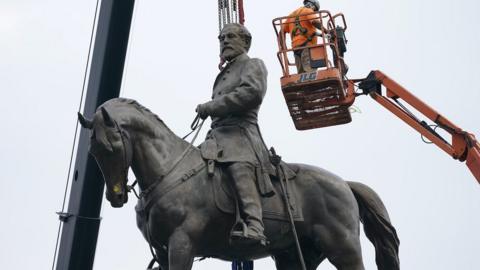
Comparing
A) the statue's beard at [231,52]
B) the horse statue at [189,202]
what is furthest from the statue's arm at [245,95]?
the horse statue at [189,202]

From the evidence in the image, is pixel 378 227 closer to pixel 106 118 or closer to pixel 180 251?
pixel 180 251

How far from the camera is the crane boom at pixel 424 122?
17.3 metres

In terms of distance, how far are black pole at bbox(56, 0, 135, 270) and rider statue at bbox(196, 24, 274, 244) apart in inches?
78.3

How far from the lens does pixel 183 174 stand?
1211 cm

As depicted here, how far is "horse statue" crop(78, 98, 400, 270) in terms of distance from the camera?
1178 cm

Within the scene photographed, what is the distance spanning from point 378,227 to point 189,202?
273cm

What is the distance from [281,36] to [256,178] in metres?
7.48

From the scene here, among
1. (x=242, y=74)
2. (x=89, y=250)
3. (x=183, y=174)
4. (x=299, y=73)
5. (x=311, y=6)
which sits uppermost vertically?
(x=311, y=6)

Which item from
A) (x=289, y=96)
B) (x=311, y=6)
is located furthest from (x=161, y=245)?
(x=311, y=6)

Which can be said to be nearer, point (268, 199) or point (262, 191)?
point (262, 191)

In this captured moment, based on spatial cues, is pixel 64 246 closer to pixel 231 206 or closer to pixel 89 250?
pixel 89 250

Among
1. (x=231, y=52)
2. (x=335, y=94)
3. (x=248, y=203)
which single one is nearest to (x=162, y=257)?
(x=248, y=203)

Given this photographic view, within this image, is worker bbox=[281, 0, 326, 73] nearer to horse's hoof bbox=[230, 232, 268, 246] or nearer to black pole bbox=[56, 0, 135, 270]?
black pole bbox=[56, 0, 135, 270]

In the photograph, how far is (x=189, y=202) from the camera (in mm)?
11922
